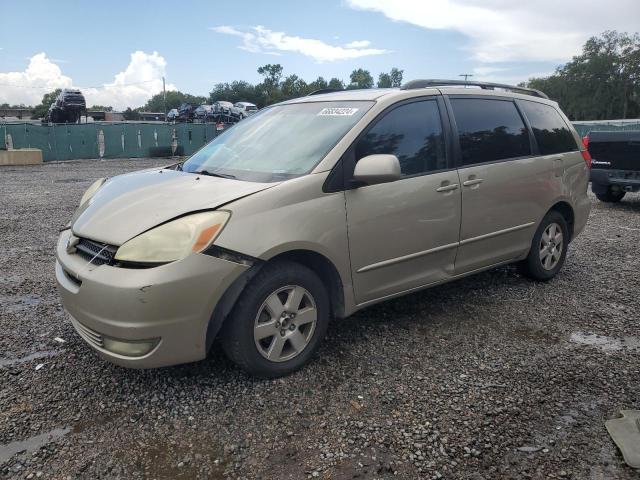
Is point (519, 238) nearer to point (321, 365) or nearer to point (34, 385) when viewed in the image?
point (321, 365)

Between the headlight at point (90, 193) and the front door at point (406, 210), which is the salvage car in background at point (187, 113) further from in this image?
the front door at point (406, 210)

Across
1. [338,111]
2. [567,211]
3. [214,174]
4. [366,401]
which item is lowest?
[366,401]

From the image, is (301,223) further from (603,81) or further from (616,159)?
(603,81)

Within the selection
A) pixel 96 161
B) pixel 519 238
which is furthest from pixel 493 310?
pixel 96 161

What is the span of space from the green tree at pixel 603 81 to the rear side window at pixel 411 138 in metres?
87.4

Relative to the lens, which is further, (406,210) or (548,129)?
(548,129)

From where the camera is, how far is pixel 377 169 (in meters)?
3.15

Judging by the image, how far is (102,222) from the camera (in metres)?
2.98

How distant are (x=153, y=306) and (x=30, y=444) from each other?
89 cm

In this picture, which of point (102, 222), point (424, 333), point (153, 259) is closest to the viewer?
point (153, 259)

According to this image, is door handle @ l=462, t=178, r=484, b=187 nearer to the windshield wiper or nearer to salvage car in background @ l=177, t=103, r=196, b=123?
the windshield wiper

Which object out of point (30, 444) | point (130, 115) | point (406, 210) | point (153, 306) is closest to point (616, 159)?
point (406, 210)

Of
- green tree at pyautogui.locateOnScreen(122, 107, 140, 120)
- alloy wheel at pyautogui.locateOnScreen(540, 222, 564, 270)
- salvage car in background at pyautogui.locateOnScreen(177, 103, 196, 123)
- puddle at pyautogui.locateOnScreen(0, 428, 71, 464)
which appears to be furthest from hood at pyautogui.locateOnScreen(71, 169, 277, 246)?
green tree at pyautogui.locateOnScreen(122, 107, 140, 120)

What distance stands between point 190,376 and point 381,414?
120 cm
